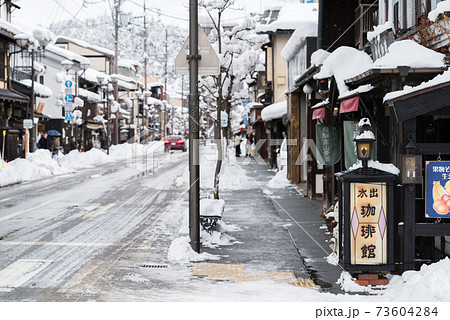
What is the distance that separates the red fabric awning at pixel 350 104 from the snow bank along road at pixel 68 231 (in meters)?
4.94

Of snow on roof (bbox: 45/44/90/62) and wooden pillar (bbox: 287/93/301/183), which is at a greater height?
snow on roof (bbox: 45/44/90/62)

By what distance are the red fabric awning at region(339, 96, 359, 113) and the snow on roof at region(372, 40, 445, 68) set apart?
1.57 meters

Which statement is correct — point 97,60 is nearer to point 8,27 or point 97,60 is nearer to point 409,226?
point 8,27

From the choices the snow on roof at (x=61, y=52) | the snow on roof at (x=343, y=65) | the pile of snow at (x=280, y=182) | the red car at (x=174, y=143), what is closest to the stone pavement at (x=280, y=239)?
the snow on roof at (x=343, y=65)

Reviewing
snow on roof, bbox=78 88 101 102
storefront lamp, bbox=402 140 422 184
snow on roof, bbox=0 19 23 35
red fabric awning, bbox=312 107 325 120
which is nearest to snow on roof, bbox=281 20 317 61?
red fabric awning, bbox=312 107 325 120

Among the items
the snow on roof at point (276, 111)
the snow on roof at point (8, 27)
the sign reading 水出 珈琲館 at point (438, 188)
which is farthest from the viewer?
the snow on roof at point (8, 27)

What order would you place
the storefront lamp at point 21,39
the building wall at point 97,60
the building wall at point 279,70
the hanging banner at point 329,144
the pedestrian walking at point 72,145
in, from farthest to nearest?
the building wall at point 97,60
the pedestrian walking at point 72,145
the building wall at point 279,70
the storefront lamp at point 21,39
the hanging banner at point 329,144

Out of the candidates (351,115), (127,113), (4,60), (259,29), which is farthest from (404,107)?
(127,113)

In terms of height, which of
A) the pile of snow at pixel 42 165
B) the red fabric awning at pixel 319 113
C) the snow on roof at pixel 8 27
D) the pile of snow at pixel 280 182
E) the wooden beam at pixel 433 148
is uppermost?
the snow on roof at pixel 8 27

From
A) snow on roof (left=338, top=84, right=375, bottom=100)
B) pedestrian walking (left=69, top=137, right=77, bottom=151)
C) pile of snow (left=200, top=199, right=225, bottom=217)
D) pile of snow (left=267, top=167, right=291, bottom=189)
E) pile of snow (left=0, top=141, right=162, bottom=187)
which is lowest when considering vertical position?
pile of snow (left=267, top=167, right=291, bottom=189)

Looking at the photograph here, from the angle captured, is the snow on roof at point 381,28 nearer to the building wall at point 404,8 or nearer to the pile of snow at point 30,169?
the building wall at point 404,8

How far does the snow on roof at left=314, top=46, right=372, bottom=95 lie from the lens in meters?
11.0

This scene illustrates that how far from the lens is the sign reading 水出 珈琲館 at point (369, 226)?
7.79m

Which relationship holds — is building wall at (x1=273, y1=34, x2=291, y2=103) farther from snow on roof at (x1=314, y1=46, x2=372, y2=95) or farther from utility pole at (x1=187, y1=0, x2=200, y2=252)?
utility pole at (x1=187, y1=0, x2=200, y2=252)
